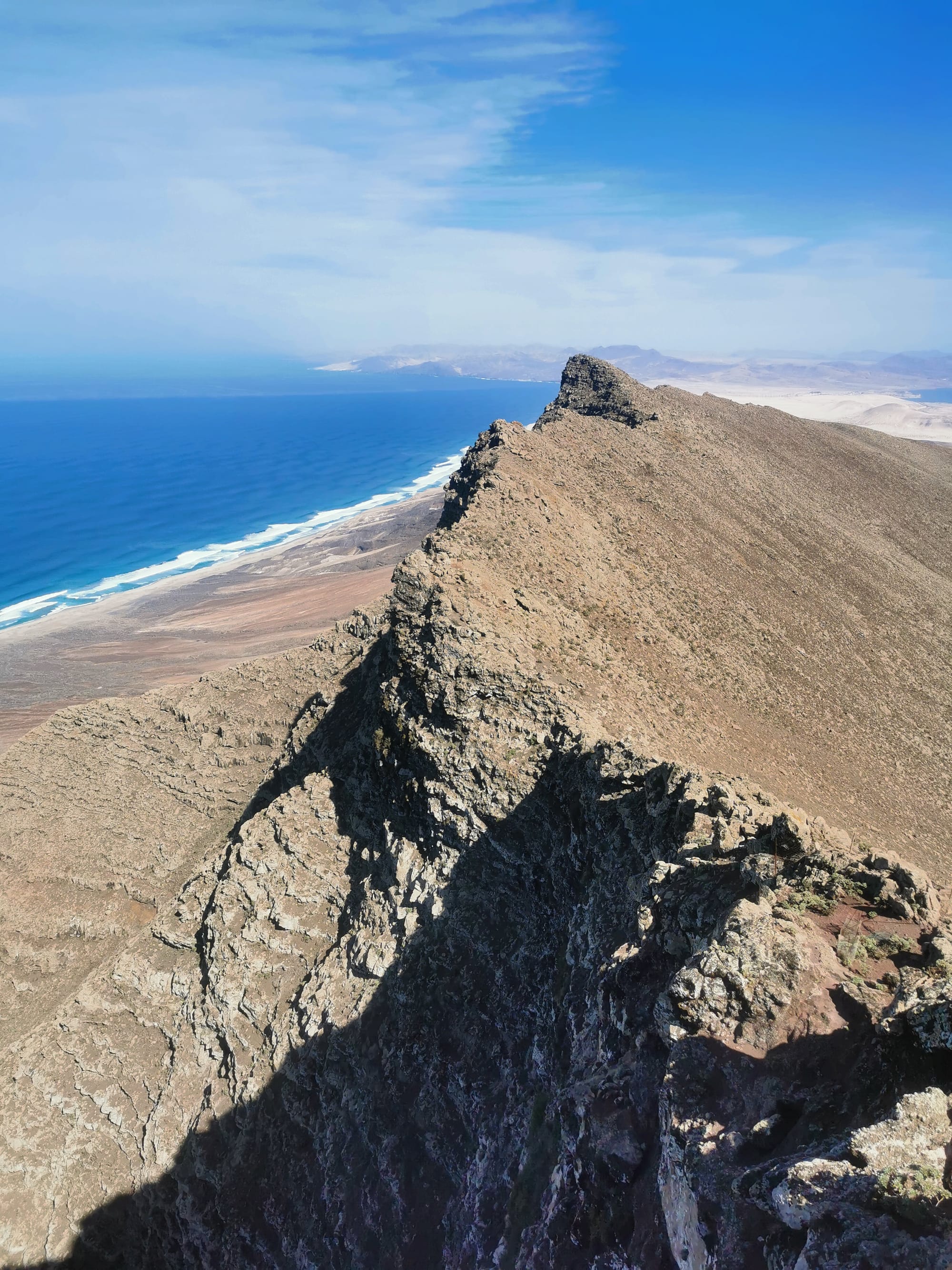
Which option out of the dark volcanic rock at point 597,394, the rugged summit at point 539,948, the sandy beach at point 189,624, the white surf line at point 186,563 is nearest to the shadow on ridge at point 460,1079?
the rugged summit at point 539,948

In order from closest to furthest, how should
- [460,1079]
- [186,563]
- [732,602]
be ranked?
1. [460,1079]
2. [732,602]
3. [186,563]

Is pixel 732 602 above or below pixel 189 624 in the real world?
above

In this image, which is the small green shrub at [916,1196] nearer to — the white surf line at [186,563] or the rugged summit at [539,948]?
the rugged summit at [539,948]

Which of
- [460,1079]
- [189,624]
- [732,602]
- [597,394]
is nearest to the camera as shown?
[460,1079]

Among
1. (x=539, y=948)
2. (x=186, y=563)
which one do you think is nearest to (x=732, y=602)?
(x=539, y=948)

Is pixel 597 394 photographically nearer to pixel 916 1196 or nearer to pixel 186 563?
pixel 916 1196

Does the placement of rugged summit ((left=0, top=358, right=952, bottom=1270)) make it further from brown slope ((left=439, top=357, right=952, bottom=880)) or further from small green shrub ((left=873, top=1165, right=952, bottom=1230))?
brown slope ((left=439, top=357, right=952, bottom=880))

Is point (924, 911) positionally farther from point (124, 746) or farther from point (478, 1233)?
point (124, 746)

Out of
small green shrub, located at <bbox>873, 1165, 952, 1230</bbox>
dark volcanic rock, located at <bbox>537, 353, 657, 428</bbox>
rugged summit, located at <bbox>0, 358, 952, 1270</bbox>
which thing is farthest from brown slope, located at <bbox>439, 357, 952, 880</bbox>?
small green shrub, located at <bbox>873, 1165, 952, 1230</bbox>
